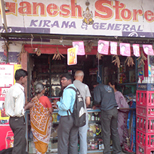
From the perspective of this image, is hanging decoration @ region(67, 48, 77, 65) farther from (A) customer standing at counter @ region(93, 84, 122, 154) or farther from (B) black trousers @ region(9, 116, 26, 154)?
(B) black trousers @ region(9, 116, 26, 154)

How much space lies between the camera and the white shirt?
307cm

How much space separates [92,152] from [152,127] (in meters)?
1.63

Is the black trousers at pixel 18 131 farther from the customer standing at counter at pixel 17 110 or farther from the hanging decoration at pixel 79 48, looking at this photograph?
the hanging decoration at pixel 79 48

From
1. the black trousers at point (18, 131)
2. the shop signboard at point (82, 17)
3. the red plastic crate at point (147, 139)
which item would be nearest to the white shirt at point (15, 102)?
the black trousers at point (18, 131)

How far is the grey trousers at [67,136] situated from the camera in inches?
132

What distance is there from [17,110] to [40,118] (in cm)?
97

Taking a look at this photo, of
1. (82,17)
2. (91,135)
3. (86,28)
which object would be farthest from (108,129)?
(82,17)

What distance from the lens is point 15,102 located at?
312 cm

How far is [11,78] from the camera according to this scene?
396 centimetres

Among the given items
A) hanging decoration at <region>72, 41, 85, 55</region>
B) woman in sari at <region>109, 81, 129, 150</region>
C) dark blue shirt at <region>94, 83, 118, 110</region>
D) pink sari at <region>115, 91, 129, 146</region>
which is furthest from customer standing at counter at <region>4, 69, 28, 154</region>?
pink sari at <region>115, 91, 129, 146</region>

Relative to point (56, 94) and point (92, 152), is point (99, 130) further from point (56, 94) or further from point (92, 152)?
point (56, 94)

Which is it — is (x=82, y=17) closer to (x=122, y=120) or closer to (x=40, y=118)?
(x=40, y=118)

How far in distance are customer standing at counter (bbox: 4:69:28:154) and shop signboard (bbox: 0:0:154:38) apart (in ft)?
5.67

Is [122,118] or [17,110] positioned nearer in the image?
[17,110]
